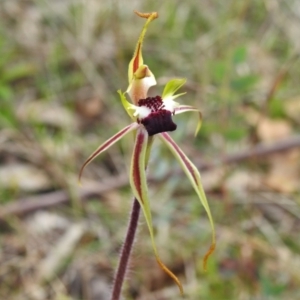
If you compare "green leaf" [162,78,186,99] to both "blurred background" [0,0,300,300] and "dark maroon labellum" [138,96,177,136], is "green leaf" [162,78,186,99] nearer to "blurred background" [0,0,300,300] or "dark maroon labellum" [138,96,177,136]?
"dark maroon labellum" [138,96,177,136]

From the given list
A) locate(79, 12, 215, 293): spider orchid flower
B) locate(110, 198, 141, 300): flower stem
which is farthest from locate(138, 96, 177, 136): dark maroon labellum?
locate(110, 198, 141, 300): flower stem

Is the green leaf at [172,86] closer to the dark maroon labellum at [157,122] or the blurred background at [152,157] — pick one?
the dark maroon labellum at [157,122]

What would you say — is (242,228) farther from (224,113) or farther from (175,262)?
(224,113)

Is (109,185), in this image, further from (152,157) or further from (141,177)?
(141,177)

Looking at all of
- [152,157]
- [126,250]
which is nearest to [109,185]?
[152,157]

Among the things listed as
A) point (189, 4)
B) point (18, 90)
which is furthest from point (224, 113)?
point (189, 4)

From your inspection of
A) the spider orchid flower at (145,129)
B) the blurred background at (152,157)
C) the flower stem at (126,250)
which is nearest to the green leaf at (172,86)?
the spider orchid flower at (145,129)

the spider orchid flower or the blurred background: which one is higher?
the blurred background

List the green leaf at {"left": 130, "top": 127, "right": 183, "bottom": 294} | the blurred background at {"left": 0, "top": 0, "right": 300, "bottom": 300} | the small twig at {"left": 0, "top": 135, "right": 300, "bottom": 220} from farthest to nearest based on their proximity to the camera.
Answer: the small twig at {"left": 0, "top": 135, "right": 300, "bottom": 220} < the blurred background at {"left": 0, "top": 0, "right": 300, "bottom": 300} < the green leaf at {"left": 130, "top": 127, "right": 183, "bottom": 294}
